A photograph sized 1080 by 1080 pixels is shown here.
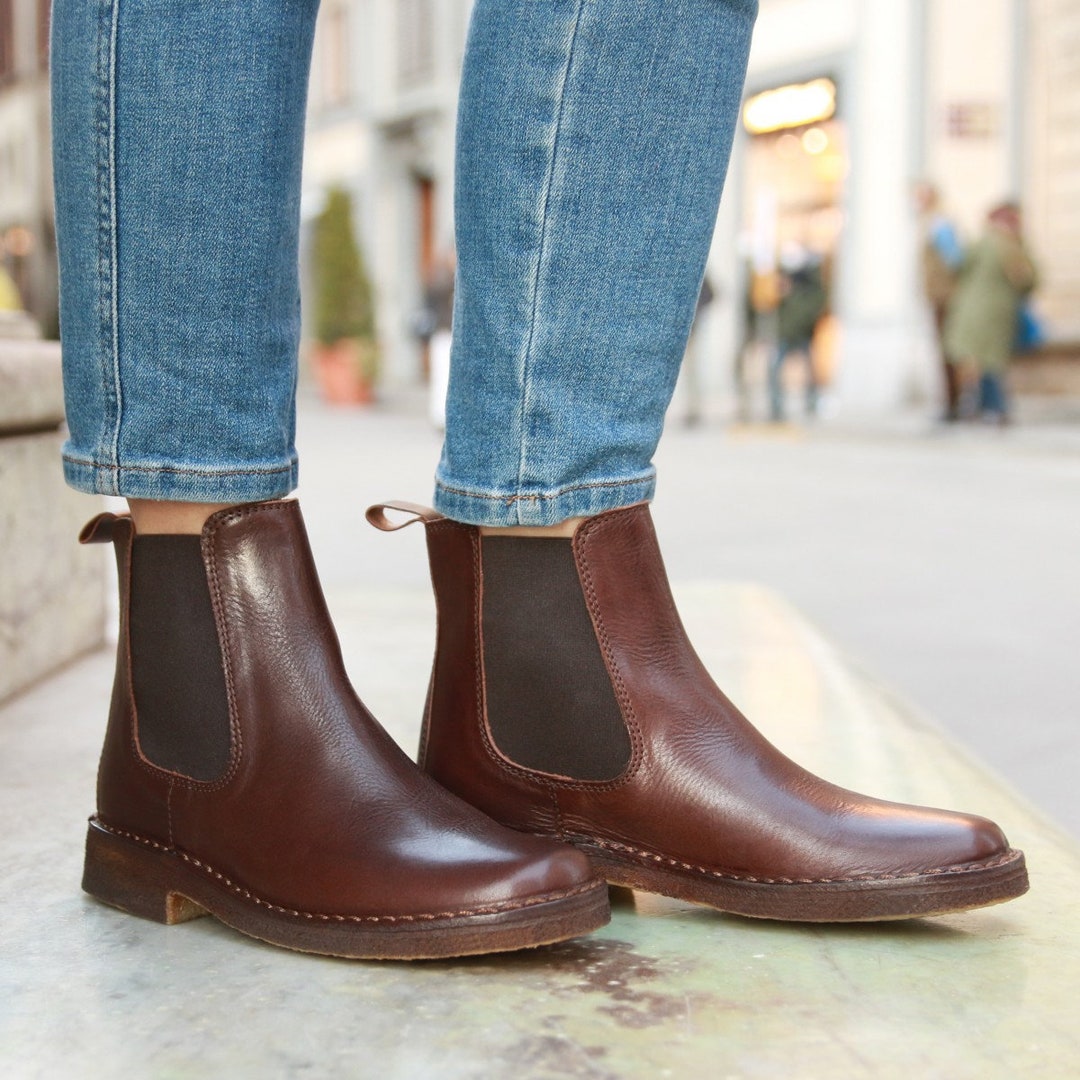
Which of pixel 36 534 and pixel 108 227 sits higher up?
pixel 108 227

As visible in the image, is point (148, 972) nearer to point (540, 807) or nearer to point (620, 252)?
point (540, 807)

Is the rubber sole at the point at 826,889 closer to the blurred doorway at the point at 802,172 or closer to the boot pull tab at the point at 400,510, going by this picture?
the boot pull tab at the point at 400,510

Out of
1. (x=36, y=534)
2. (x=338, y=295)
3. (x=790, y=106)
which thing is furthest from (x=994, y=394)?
(x=338, y=295)

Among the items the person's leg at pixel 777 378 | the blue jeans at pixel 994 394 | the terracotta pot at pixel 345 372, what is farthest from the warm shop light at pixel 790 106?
the terracotta pot at pixel 345 372

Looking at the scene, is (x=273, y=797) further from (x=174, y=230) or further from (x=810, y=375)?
(x=810, y=375)

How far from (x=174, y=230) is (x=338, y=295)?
16.6 meters

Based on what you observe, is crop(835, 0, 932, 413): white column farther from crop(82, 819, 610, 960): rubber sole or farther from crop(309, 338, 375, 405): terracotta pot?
crop(82, 819, 610, 960): rubber sole

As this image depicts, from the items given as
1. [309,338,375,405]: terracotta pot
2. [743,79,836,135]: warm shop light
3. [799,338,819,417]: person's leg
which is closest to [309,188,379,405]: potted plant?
[309,338,375,405]: terracotta pot

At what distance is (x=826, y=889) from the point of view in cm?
93

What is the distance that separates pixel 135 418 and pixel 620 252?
327 millimetres

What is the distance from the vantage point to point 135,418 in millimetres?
939

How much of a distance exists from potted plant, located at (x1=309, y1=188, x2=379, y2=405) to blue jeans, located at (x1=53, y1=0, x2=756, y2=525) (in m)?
15.8

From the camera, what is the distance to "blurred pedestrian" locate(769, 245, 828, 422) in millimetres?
10203

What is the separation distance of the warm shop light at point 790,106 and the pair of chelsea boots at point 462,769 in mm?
12634
